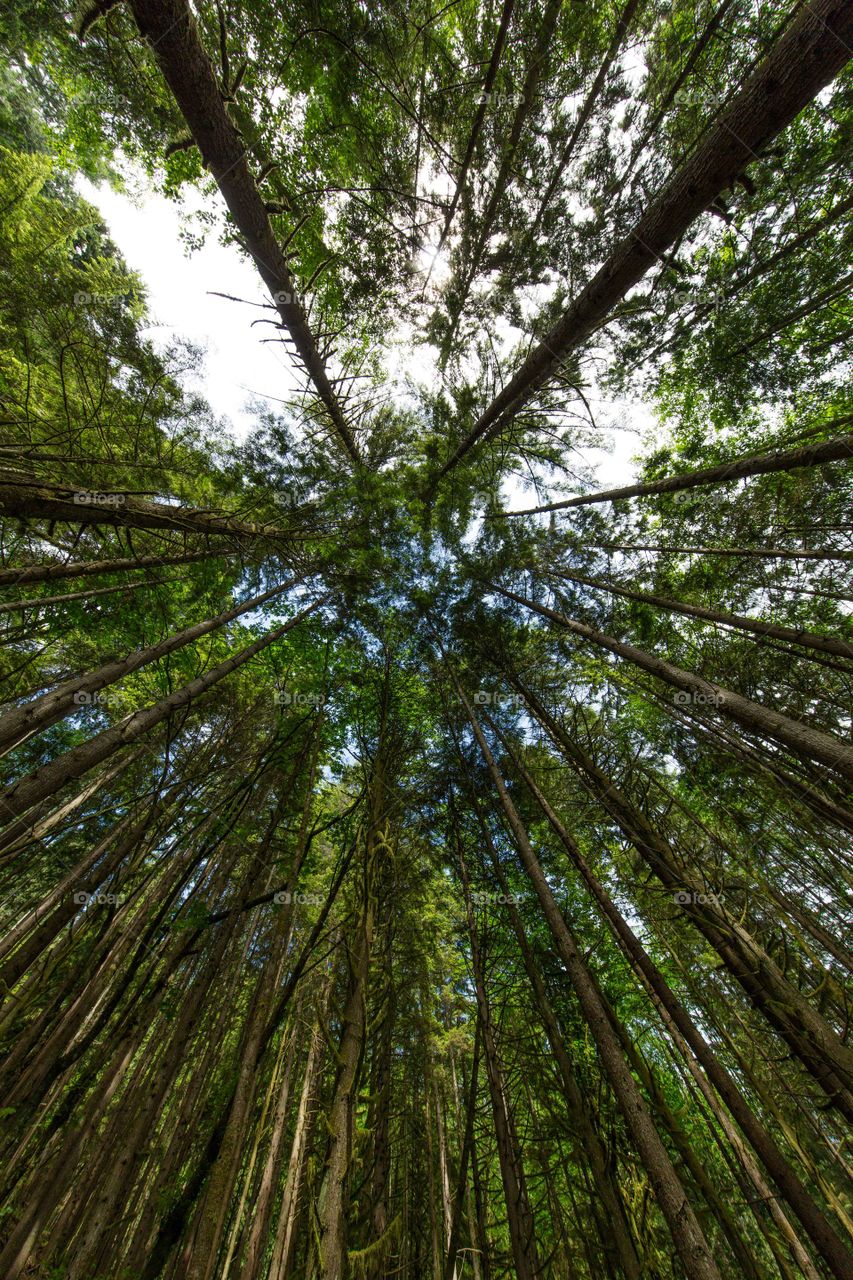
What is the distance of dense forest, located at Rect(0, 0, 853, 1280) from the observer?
2.41 m

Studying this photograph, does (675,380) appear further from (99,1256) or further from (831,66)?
(99,1256)

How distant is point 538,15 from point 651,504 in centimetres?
608

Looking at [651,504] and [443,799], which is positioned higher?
[651,504]

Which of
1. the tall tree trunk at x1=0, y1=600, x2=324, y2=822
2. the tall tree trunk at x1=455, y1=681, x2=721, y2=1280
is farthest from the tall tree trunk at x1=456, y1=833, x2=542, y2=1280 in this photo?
the tall tree trunk at x1=0, y1=600, x2=324, y2=822

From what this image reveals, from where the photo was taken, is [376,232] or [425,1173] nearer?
[425,1173]

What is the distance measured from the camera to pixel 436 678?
21.6ft

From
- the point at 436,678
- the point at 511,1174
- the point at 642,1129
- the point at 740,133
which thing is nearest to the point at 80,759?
the point at 511,1174

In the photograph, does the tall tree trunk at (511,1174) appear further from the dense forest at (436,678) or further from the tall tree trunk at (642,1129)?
the tall tree trunk at (642,1129)

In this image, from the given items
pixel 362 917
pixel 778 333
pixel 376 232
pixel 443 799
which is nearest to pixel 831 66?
pixel 778 333

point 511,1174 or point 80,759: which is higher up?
point 80,759

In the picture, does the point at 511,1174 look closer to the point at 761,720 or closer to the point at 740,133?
the point at 761,720

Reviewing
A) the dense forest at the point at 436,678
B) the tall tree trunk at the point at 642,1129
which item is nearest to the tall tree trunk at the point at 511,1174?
the dense forest at the point at 436,678

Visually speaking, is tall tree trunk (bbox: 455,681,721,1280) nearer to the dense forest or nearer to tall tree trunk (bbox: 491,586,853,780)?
the dense forest

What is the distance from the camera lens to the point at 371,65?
498 centimetres
